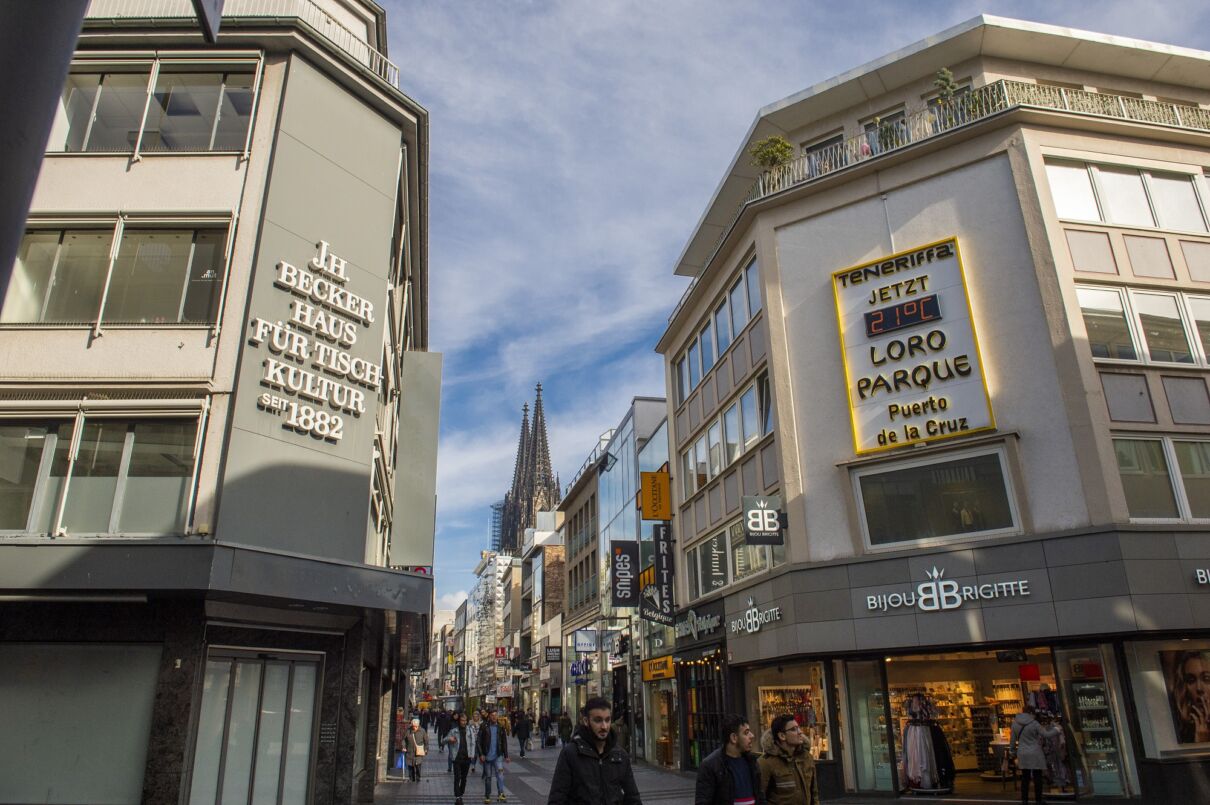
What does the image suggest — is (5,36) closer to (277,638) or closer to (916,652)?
(277,638)

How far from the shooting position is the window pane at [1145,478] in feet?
50.2

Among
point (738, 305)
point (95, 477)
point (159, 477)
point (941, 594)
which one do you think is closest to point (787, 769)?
point (159, 477)

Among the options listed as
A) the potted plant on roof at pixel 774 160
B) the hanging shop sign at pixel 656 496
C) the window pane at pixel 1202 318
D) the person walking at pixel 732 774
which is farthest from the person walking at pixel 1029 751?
the hanging shop sign at pixel 656 496

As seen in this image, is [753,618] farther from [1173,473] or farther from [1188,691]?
[1173,473]

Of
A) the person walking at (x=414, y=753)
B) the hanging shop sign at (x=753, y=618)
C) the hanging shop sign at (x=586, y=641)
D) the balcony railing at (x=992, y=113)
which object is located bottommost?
the person walking at (x=414, y=753)

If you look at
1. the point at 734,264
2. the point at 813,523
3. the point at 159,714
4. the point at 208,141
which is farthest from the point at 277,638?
the point at 734,264

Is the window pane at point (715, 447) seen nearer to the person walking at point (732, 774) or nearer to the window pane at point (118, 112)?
the window pane at point (118, 112)

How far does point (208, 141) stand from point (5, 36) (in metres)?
14.7

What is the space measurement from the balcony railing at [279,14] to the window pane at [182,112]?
1.18 meters

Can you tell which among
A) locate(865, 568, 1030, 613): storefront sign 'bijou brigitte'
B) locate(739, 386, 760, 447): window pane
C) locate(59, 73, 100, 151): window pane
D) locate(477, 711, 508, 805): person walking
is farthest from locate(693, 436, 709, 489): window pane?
locate(59, 73, 100, 151): window pane

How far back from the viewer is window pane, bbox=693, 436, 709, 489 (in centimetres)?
2514

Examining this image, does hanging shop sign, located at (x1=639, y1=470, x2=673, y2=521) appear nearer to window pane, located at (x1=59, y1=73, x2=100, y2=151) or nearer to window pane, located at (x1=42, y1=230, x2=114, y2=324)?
window pane, located at (x1=42, y1=230, x2=114, y2=324)

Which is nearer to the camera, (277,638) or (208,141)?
(277,638)

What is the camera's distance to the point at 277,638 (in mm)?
13555
